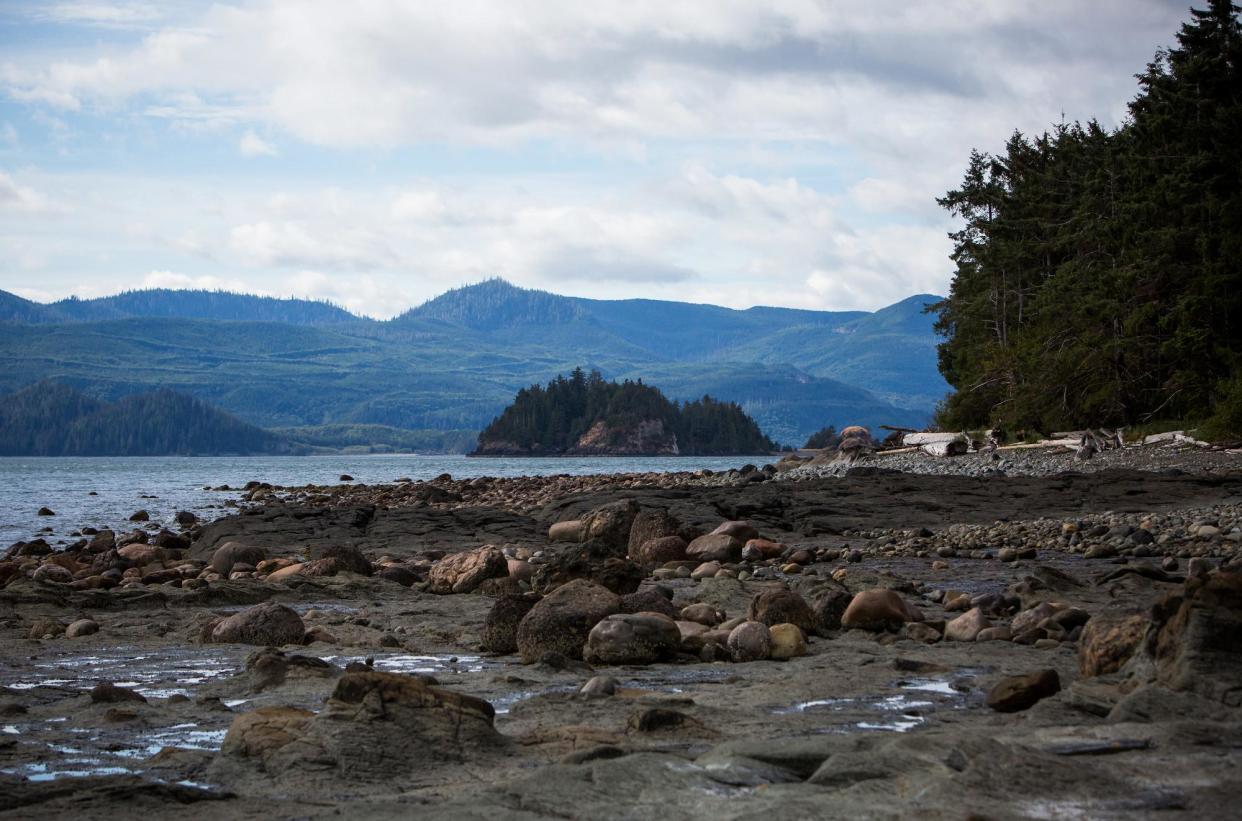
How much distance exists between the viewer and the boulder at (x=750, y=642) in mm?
8469

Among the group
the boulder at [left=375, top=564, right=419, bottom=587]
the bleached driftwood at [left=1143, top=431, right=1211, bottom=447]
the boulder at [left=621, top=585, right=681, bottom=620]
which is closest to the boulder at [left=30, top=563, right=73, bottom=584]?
the boulder at [left=375, top=564, right=419, bottom=587]

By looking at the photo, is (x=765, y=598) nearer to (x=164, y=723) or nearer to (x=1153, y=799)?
(x=164, y=723)

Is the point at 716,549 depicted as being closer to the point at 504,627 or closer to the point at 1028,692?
the point at 504,627

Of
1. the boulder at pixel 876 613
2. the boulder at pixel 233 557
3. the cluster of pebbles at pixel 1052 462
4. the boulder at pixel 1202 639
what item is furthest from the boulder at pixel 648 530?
the cluster of pebbles at pixel 1052 462

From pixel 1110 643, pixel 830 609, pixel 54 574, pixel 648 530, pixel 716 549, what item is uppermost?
pixel 1110 643

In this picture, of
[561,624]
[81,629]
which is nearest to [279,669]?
[561,624]

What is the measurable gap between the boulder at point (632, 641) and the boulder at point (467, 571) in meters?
5.41

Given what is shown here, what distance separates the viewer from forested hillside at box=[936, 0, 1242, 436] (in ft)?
112

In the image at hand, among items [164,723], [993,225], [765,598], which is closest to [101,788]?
[164,723]

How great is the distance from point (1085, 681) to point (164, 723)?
17.0ft

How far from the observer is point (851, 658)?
8.23 m

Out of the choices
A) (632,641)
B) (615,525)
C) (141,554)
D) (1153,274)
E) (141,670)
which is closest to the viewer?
(632,641)

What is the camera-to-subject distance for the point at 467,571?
1397 centimetres

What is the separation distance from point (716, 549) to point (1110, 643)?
993 cm
